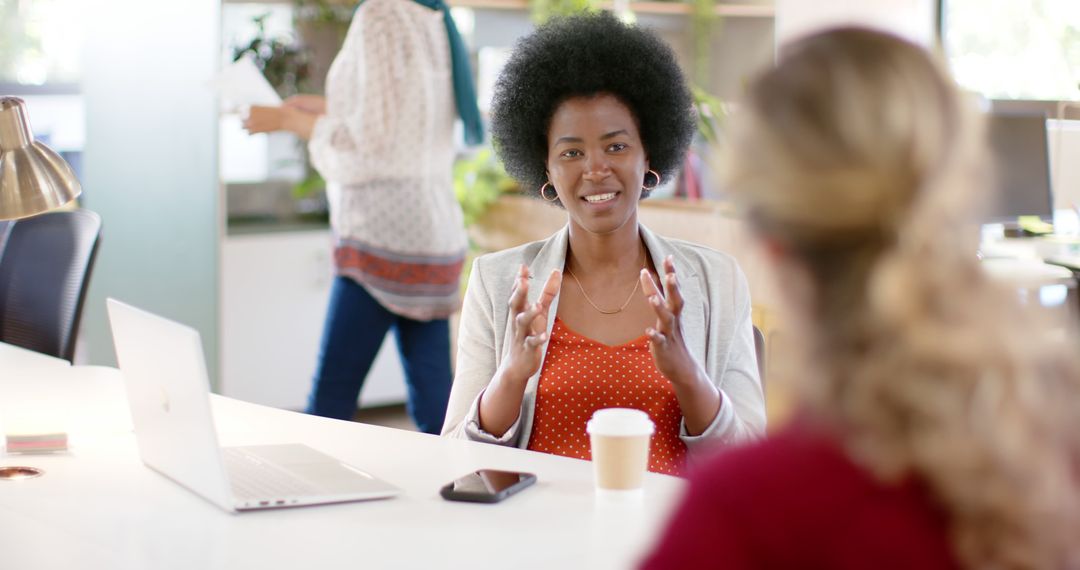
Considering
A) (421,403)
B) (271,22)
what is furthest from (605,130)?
(271,22)

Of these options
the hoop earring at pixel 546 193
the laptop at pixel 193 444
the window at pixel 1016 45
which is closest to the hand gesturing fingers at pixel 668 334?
the laptop at pixel 193 444

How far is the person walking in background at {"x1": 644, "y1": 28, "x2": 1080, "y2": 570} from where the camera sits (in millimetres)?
746

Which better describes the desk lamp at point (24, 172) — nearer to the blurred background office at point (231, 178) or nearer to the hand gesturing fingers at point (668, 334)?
the hand gesturing fingers at point (668, 334)

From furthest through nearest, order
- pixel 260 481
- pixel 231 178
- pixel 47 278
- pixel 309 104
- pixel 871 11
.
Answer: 1. pixel 871 11
2. pixel 231 178
3. pixel 309 104
4. pixel 47 278
5. pixel 260 481

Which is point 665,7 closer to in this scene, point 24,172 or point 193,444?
point 24,172

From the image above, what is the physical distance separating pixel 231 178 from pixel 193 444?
320cm

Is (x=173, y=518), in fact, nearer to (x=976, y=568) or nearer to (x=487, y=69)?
(x=976, y=568)

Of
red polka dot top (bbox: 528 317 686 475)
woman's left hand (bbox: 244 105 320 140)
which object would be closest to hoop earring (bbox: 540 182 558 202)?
red polka dot top (bbox: 528 317 686 475)

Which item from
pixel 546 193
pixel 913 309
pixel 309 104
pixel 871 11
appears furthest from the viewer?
pixel 871 11

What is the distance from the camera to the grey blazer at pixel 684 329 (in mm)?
1978

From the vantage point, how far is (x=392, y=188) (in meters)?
3.20

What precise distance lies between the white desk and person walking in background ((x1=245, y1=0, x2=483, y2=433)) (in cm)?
132

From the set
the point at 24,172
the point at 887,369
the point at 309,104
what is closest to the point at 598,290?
the point at 24,172

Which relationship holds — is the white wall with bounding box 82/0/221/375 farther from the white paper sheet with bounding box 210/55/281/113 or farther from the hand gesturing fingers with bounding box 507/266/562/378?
the hand gesturing fingers with bounding box 507/266/562/378
